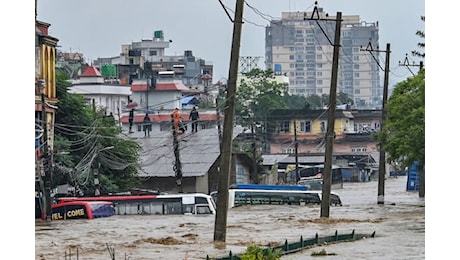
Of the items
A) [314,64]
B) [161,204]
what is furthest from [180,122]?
[314,64]

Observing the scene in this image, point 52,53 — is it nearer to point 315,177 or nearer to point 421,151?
point 421,151

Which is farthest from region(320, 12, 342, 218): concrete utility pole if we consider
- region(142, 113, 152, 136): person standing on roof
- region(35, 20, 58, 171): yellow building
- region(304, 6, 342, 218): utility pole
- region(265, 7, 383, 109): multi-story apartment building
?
region(265, 7, 383, 109): multi-story apartment building

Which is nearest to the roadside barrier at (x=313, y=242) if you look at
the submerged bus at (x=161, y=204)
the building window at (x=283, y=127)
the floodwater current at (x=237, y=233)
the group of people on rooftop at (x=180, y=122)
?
the floodwater current at (x=237, y=233)

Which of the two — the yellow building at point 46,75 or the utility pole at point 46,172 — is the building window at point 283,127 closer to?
the yellow building at point 46,75

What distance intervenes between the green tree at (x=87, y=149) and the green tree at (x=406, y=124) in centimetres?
1219

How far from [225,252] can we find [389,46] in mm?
22798

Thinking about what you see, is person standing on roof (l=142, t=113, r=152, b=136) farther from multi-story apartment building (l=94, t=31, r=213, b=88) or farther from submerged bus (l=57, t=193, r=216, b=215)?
submerged bus (l=57, t=193, r=216, b=215)

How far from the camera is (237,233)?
26.2m

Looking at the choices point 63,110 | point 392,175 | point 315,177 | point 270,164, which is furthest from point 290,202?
point 392,175

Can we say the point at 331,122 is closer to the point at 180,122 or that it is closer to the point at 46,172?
the point at 46,172

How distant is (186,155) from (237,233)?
22.8 meters

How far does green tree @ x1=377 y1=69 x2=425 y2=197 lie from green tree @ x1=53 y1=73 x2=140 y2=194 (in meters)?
12.2

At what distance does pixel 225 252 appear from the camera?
18.8 m

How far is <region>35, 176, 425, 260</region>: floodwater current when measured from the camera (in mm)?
19703
